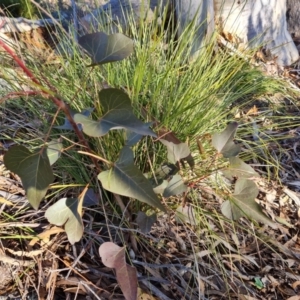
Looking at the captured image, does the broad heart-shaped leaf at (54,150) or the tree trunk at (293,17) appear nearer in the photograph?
the broad heart-shaped leaf at (54,150)

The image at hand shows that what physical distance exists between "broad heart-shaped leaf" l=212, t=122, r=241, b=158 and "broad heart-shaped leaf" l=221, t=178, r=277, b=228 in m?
0.10

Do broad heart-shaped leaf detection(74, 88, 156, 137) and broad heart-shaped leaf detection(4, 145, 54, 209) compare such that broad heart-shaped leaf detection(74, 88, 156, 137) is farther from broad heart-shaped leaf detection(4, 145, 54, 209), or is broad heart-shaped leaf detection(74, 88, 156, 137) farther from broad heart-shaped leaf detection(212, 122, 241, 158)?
broad heart-shaped leaf detection(212, 122, 241, 158)

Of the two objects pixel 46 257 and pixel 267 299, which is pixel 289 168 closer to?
pixel 267 299

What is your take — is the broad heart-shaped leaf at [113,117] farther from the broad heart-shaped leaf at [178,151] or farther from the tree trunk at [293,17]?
the tree trunk at [293,17]

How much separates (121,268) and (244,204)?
1.39ft

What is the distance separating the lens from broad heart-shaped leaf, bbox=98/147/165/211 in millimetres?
1018

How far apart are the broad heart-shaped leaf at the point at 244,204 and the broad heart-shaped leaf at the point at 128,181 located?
35 centimetres

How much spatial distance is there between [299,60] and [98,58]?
2441 millimetres

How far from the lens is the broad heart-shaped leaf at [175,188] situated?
128 cm

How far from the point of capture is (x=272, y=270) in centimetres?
159

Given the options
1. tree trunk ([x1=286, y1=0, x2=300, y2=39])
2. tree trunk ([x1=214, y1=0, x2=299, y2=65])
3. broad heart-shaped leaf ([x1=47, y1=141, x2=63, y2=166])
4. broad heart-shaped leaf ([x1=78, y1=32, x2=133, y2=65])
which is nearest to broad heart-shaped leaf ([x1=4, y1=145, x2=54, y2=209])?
broad heart-shaped leaf ([x1=47, y1=141, x2=63, y2=166])

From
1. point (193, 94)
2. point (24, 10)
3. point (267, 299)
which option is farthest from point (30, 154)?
point (24, 10)

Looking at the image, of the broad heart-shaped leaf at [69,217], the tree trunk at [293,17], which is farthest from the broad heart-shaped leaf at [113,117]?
the tree trunk at [293,17]

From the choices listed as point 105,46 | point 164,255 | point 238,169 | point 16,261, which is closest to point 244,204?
point 238,169
